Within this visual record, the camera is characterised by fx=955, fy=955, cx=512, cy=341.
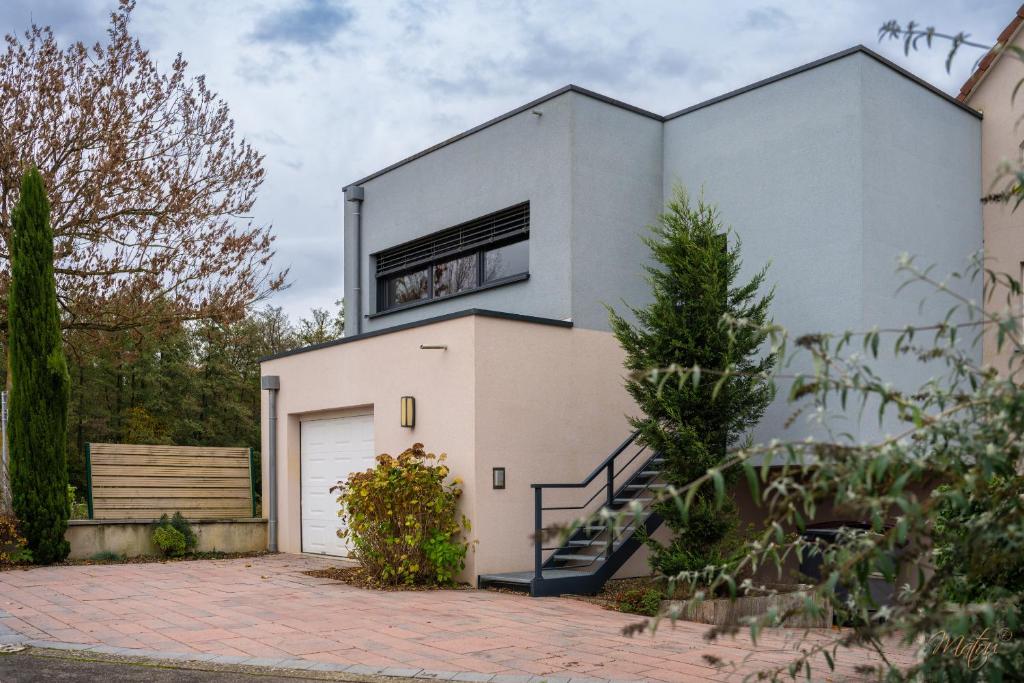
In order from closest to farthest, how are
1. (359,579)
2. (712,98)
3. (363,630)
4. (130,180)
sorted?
(363,630)
(359,579)
(712,98)
(130,180)

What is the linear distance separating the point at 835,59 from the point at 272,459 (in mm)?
9277

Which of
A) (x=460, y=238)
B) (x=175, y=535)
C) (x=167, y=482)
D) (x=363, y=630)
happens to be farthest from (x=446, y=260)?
(x=363, y=630)

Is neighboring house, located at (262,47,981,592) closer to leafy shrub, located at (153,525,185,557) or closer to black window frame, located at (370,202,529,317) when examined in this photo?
black window frame, located at (370,202,529,317)

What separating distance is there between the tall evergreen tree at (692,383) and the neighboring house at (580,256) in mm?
1374

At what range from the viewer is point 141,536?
13.1m

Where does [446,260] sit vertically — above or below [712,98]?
below

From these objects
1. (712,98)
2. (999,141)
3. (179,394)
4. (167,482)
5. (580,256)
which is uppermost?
(712,98)

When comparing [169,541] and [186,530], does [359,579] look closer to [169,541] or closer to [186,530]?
[169,541]

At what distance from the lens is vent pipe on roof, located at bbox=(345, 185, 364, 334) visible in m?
15.4

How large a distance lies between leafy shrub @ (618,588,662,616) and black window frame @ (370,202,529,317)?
4.70m

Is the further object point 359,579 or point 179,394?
point 179,394

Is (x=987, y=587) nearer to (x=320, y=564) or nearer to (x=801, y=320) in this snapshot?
(x=801, y=320)

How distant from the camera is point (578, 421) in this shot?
444 inches

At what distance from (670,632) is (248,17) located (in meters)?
8.52
